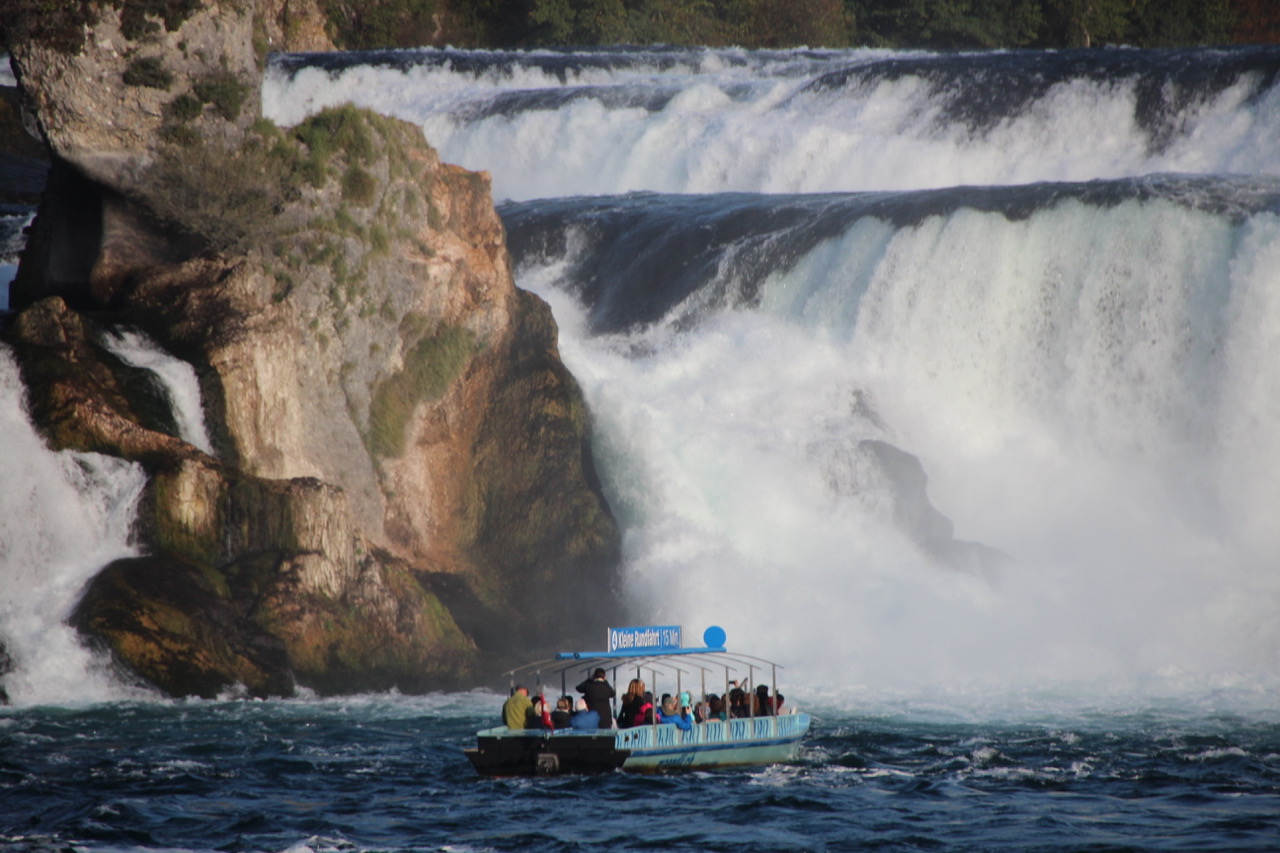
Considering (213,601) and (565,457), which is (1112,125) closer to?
(565,457)

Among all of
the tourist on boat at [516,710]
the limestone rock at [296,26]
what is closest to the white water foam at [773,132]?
the limestone rock at [296,26]

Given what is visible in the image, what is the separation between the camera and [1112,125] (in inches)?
1527

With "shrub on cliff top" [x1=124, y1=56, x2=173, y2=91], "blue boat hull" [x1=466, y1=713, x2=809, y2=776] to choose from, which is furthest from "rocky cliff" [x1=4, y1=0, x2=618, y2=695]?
"blue boat hull" [x1=466, y1=713, x2=809, y2=776]

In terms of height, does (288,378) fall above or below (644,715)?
above

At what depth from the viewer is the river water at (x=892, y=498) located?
15.9 metres

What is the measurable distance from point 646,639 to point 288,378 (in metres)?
7.53

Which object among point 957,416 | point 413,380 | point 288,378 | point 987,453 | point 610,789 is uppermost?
point 957,416

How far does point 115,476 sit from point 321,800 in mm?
7106

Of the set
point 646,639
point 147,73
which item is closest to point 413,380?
point 147,73

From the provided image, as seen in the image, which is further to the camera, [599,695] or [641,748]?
[599,695]

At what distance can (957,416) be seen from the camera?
97.8 ft

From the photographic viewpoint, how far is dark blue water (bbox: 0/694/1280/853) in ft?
47.4

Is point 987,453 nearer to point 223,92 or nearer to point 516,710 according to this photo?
point 516,710

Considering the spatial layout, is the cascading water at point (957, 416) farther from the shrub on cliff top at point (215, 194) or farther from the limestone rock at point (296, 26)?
the limestone rock at point (296, 26)
